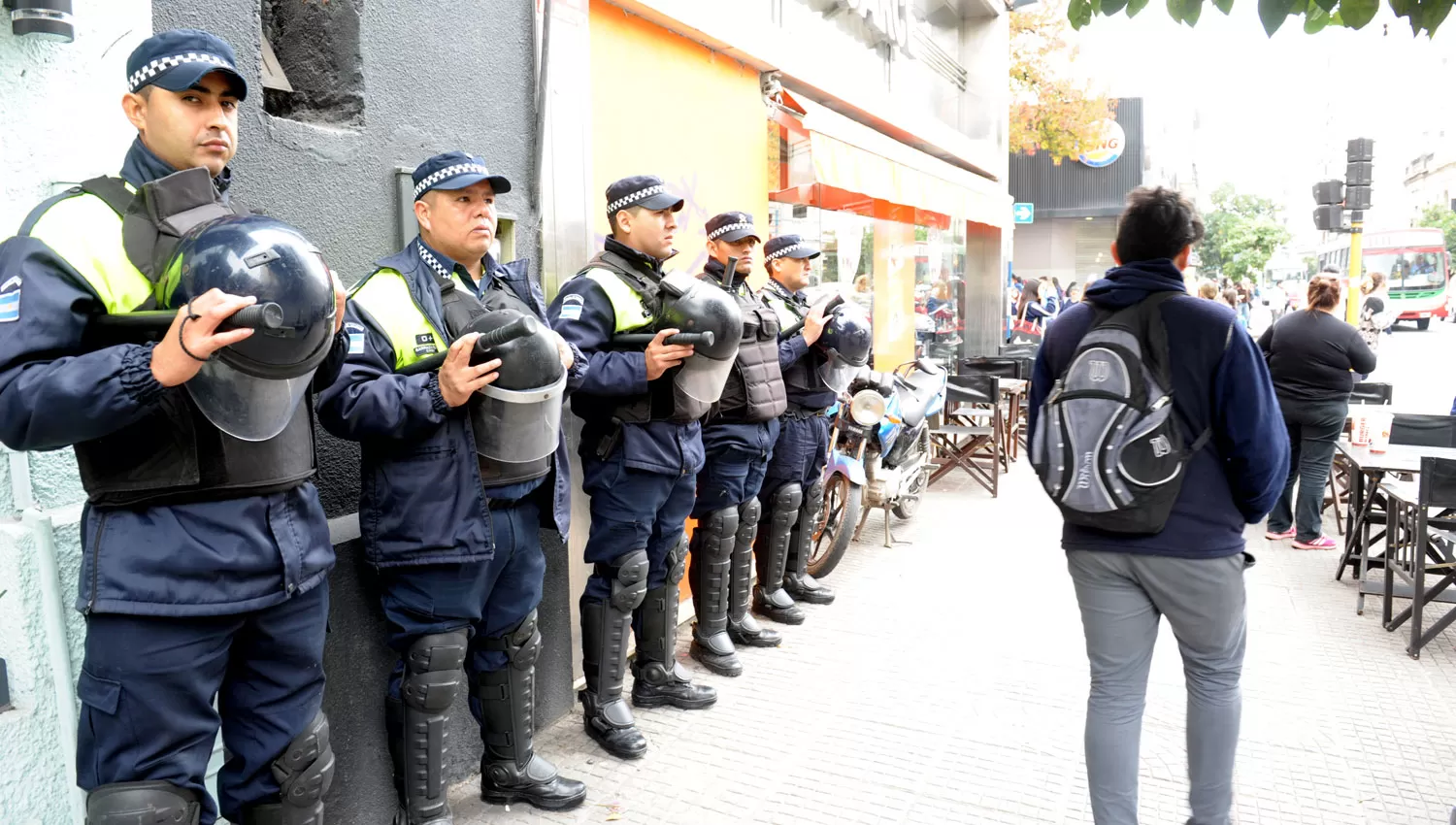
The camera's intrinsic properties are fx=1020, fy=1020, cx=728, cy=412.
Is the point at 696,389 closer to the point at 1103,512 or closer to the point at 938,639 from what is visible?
the point at 1103,512

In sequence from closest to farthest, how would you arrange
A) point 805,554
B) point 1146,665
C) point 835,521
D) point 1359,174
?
point 1146,665 → point 805,554 → point 835,521 → point 1359,174

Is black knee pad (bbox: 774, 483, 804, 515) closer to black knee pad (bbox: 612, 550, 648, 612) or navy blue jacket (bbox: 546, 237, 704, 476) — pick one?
navy blue jacket (bbox: 546, 237, 704, 476)

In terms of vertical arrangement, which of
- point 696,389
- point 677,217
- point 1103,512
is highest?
point 677,217

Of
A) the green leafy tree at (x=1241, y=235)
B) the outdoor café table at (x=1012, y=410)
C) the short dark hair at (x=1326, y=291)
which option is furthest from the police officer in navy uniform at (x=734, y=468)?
the green leafy tree at (x=1241, y=235)

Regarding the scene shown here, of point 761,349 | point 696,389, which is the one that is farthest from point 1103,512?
point 761,349

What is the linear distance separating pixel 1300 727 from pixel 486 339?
3.50 metres

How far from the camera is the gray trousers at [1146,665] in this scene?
2.73 meters

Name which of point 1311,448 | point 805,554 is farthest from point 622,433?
point 1311,448

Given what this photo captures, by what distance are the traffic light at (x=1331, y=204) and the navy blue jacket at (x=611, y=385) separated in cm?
1068

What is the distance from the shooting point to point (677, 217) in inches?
211

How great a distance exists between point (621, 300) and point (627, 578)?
1.03 metres

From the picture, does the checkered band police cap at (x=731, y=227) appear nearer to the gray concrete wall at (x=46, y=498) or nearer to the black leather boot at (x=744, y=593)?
the black leather boot at (x=744, y=593)

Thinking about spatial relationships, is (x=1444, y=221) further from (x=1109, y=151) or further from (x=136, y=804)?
(x=136, y=804)

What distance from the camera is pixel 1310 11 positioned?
3080 mm
